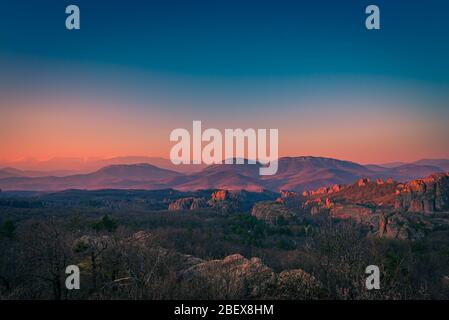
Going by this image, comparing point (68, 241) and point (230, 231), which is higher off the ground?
point (68, 241)

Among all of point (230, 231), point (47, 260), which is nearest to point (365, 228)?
point (230, 231)

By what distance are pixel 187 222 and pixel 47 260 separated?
101 meters

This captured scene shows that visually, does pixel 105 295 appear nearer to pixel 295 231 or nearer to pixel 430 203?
pixel 295 231

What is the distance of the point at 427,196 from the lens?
176 metres

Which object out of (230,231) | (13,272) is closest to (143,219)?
(230,231)

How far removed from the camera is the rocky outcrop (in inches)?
6718

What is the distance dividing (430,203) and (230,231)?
124013 mm

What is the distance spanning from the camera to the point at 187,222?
4801 inches

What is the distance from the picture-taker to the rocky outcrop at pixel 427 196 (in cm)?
17062

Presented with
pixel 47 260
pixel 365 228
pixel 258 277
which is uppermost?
pixel 47 260
